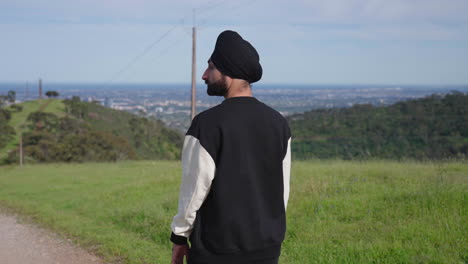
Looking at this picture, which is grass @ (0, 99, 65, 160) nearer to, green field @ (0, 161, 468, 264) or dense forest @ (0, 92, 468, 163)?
dense forest @ (0, 92, 468, 163)

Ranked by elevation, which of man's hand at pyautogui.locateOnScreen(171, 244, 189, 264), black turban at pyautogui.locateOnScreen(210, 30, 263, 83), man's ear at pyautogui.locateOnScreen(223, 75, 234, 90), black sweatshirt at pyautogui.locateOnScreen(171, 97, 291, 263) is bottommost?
man's hand at pyautogui.locateOnScreen(171, 244, 189, 264)

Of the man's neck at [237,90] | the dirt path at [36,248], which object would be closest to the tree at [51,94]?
the dirt path at [36,248]

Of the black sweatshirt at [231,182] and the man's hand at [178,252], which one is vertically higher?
the black sweatshirt at [231,182]

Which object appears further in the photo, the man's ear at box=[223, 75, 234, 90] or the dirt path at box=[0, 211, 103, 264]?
the dirt path at box=[0, 211, 103, 264]

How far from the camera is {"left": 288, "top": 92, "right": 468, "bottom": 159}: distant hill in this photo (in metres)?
35.4

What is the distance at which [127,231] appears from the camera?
24.4 feet

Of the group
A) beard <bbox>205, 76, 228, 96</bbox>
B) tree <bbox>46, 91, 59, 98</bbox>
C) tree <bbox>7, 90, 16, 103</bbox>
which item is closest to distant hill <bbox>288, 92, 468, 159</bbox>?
beard <bbox>205, 76, 228, 96</bbox>

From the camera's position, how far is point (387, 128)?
43.5 m

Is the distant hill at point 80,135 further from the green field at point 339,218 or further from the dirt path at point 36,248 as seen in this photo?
the dirt path at point 36,248

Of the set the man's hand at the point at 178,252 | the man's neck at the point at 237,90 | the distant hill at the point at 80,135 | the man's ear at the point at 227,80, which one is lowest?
the distant hill at the point at 80,135

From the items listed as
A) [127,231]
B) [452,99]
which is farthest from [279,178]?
[452,99]

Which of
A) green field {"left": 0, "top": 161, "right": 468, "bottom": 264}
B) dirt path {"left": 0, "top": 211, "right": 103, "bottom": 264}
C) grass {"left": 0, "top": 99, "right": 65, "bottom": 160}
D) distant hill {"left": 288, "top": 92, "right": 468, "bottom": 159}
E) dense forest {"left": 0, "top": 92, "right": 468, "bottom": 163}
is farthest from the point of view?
grass {"left": 0, "top": 99, "right": 65, "bottom": 160}

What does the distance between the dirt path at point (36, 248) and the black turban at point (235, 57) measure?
425 centimetres

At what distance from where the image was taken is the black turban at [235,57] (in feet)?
8.09
